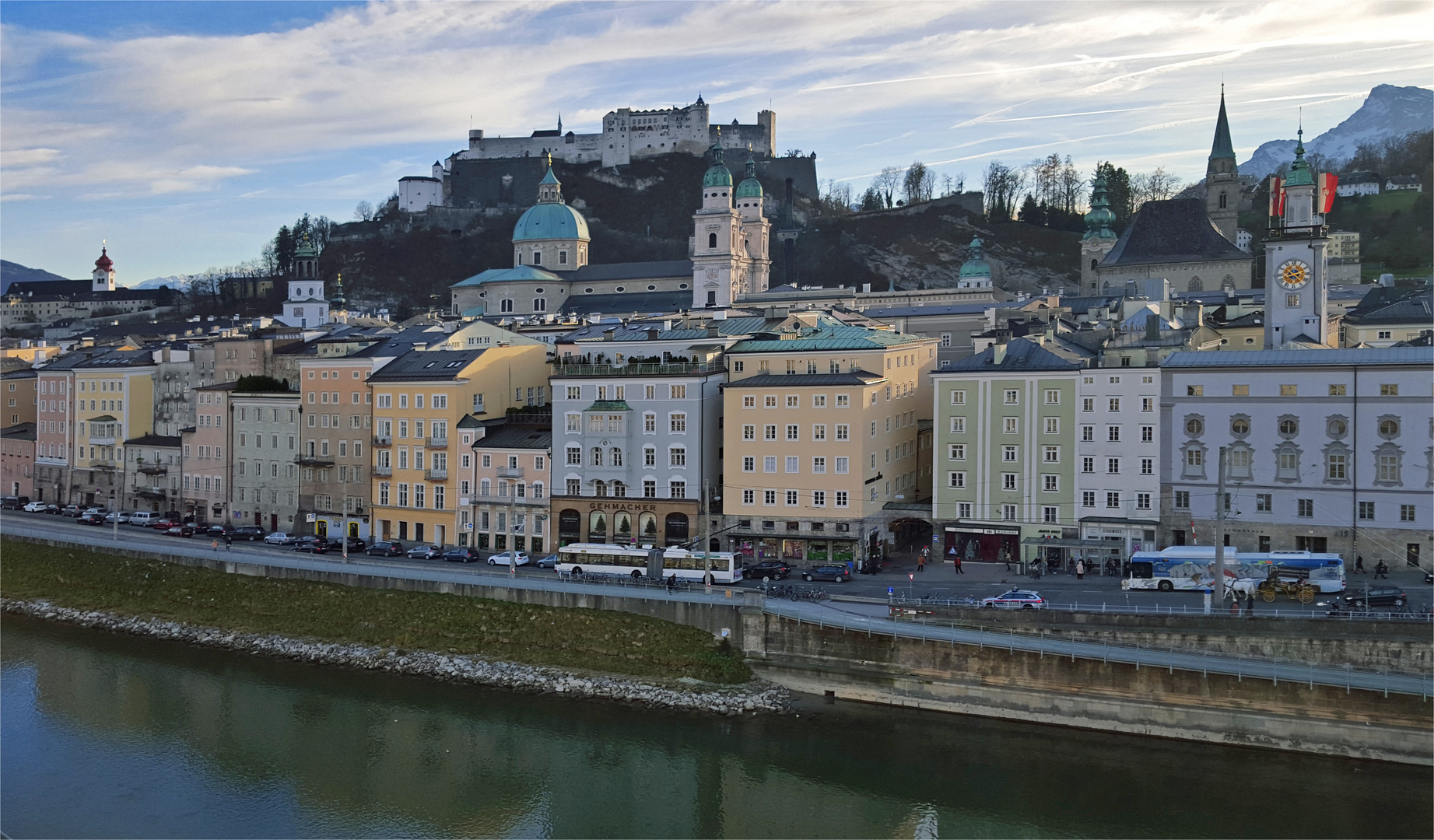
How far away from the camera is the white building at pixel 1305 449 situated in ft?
123

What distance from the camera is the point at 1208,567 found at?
35.5 meters

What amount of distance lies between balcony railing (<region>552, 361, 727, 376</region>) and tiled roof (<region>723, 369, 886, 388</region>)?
5.52ft

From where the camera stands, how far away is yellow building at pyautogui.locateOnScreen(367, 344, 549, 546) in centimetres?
4888

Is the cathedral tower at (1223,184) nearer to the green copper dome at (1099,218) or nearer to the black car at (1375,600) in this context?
the green copper dome at (1099,218)

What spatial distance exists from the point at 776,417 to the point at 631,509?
6.46 m

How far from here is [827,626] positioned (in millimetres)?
34062

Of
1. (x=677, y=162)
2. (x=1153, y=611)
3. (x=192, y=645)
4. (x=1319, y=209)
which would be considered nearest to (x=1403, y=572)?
(x=1153, y=611)

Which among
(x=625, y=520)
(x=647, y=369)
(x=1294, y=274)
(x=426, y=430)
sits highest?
(x=1294, y=274)

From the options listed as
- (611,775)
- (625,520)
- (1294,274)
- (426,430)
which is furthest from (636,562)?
(1294,274)

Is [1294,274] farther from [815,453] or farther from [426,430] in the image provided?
[426,430]

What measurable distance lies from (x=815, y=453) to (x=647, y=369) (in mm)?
7531

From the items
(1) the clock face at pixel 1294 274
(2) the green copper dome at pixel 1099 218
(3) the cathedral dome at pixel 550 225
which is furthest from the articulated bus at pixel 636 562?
(3) the cathedral dome at pixel 550 225

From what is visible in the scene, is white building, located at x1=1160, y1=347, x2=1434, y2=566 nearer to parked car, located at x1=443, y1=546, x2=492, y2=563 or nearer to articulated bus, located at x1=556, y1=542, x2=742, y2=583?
articulated bus, located at x1=556, y1=542, x2=742, y2=583

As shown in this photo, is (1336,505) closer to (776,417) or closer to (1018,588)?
(1018,588)
